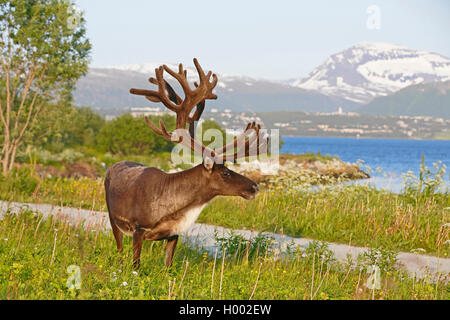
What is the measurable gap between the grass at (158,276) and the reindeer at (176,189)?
495 millimetres

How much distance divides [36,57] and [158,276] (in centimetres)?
1277

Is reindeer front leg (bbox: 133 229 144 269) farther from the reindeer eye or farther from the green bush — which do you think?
the green bush

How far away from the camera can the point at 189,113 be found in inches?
267

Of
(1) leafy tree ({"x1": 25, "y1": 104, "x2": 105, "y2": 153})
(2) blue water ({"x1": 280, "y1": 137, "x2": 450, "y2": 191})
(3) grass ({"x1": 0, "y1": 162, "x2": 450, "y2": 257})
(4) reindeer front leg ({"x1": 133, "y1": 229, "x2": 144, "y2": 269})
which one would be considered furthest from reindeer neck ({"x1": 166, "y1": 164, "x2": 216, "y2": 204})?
(1) leafy tree ({"x1": 25, "y1": 104, "x2": 105, "y2": 153})

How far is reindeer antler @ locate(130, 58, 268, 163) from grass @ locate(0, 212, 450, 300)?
4.54 ft

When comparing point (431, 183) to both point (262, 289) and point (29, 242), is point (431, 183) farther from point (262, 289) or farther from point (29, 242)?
point (29, 242)

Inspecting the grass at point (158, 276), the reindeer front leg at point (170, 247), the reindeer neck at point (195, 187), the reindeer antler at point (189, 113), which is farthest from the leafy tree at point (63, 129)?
the reindeer neck at point (195, 187)

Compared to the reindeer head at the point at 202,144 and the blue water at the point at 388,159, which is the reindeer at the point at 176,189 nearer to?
the reindeer head at the point at 202,144

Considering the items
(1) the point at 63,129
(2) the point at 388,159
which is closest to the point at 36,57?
(1) the point at 63,129

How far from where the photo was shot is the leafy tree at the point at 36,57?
16469 mm

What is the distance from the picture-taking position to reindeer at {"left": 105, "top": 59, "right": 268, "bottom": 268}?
6.15 m

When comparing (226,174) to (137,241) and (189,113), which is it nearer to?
(189,113)
